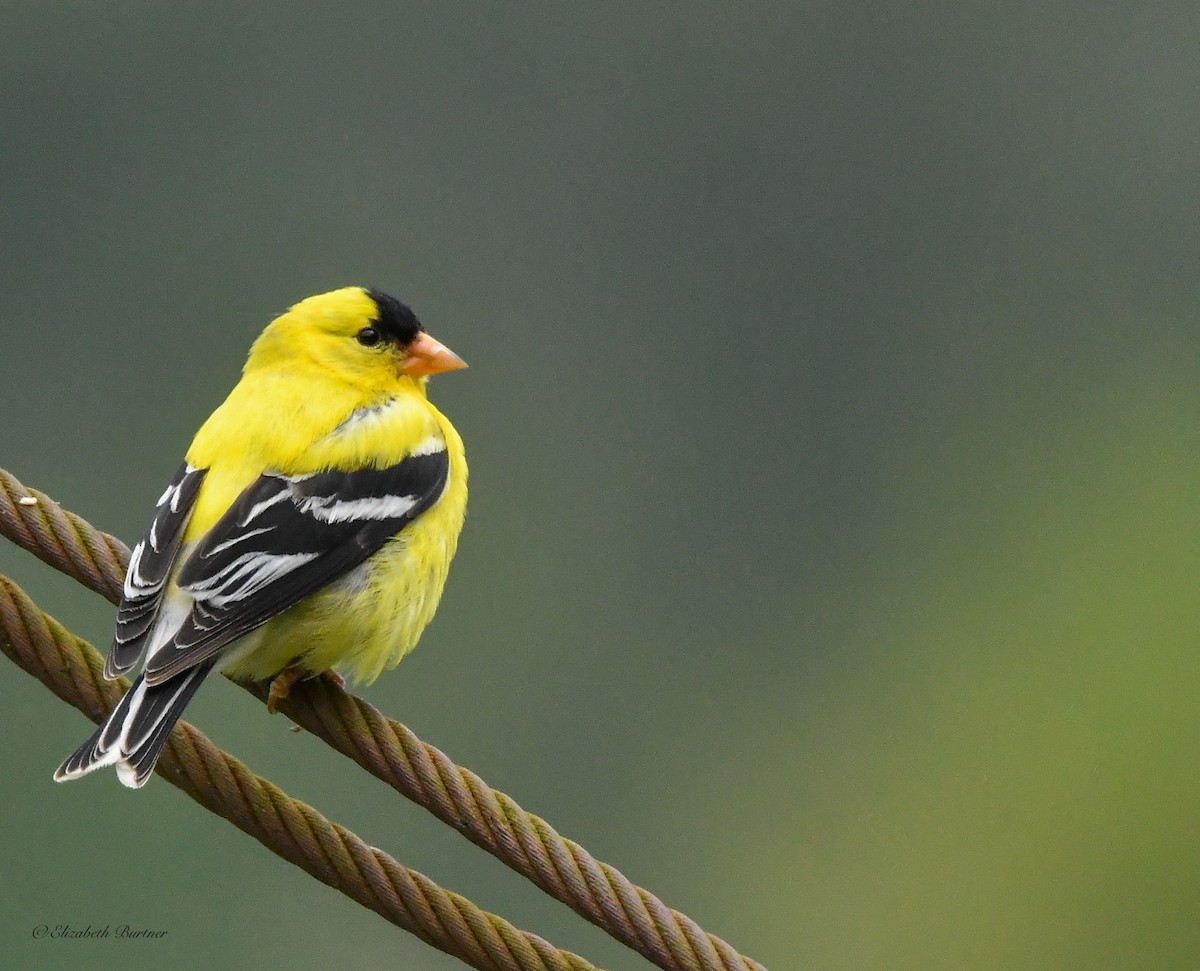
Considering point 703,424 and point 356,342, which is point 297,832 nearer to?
point 356,342

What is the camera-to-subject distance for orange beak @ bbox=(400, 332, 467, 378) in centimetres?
508

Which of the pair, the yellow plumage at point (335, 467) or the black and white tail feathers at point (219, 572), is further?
the yellow plumage at point (335, 467)

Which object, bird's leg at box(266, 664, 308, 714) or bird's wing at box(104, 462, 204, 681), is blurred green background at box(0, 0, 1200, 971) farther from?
bird's wing at box(104, 462, 204, 681)

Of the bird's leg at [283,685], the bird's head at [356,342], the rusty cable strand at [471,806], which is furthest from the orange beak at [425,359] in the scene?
the rusty cable strand at [471,806]

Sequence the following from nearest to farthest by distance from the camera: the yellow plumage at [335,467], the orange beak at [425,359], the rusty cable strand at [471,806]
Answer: the rusty cable strand at [471,806], the yellow plumage at [335,467], the orange beak at [425,359]

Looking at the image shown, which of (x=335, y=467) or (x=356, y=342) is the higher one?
(x=356, y=342)

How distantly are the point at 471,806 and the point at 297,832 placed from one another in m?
0.31

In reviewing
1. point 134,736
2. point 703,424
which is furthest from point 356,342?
point 703,424

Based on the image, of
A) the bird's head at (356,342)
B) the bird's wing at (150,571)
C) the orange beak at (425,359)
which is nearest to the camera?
the bird's wing at (150,571)

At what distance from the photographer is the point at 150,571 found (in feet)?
12.6

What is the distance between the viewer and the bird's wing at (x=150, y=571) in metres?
3.68

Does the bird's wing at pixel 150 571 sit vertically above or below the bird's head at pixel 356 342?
below

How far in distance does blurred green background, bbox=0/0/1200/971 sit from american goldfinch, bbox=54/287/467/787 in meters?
10.3

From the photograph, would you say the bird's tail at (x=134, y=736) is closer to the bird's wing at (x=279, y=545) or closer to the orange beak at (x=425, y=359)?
the bird's wing at (x=279, y=545)
